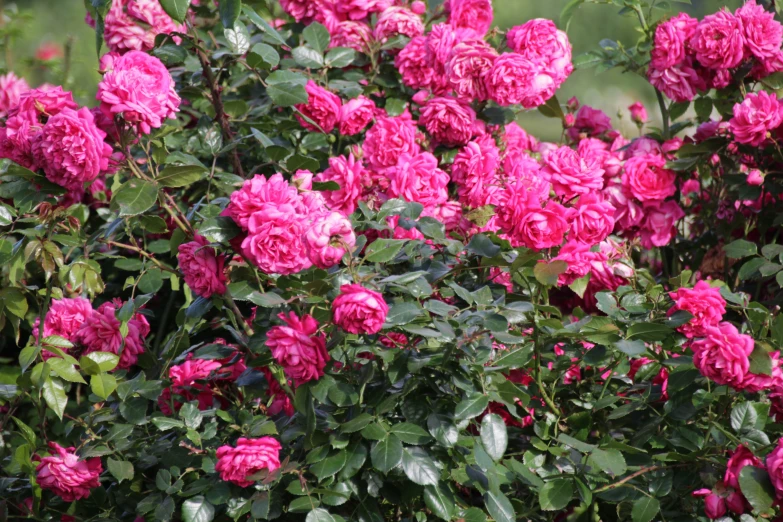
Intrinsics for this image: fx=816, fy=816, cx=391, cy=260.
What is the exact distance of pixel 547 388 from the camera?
1609 millimetres

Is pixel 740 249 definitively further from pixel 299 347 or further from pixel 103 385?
pixel 103 385

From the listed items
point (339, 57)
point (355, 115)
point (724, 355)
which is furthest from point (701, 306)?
point (339, 57)

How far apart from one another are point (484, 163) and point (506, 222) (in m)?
0.37

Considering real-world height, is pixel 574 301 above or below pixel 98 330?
below

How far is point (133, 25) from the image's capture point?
80.4 inches

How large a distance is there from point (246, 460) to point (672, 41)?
1471mm

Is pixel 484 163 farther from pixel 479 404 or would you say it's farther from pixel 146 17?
pixel 146 17

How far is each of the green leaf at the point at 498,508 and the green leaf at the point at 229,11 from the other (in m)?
0.88

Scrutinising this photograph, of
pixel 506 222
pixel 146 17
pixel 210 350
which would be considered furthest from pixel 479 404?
pixel 146 17

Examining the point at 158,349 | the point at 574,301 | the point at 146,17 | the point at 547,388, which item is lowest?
the point at 158,349

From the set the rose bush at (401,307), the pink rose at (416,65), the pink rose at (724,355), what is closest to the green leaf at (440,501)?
the rose bush at (401,307)

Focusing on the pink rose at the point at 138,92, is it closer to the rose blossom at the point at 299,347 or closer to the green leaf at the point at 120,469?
the rose blossom at the point at 299,347

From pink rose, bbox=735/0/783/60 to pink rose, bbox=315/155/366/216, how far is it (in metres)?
1.01

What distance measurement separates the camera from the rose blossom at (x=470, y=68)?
1.94 m
